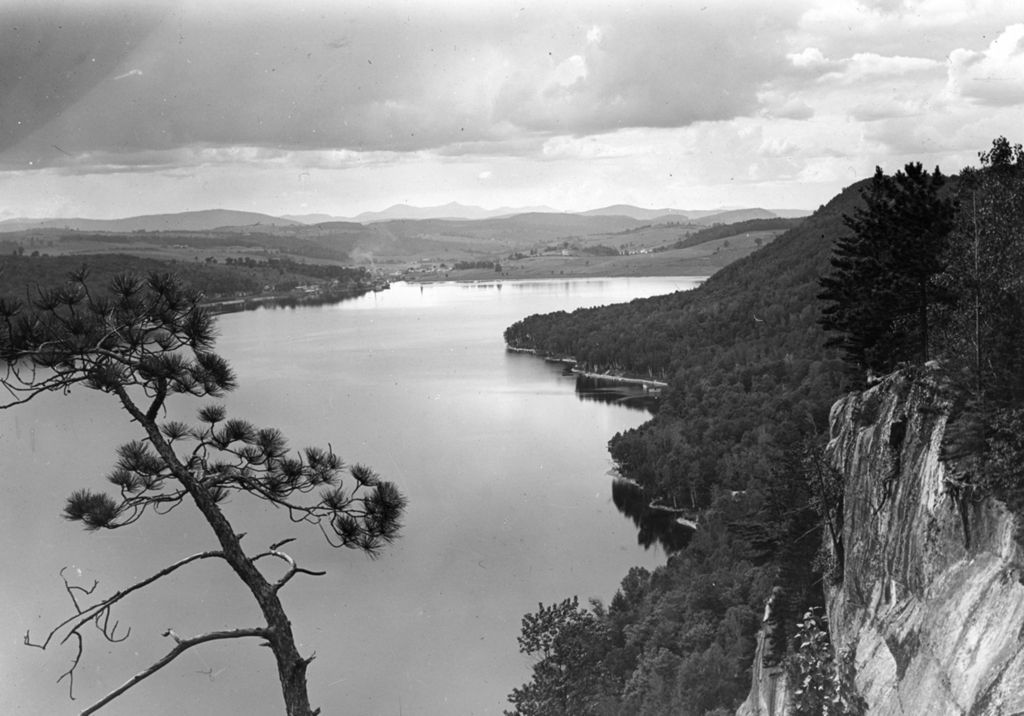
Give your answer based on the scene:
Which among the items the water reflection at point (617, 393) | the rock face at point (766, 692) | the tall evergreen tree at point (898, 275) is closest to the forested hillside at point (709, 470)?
the rock face at point (766, 692)

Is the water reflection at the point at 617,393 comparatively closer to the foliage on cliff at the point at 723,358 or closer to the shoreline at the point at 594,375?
the shoreline at the point at 594,375

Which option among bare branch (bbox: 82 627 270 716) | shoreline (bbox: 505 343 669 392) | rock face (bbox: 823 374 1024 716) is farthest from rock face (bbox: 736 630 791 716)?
shoreline (bbox: 505 343 669 392)

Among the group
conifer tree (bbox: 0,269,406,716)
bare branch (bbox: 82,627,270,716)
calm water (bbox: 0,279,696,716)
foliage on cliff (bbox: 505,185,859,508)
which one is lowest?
calm water (bbox: 0,279,696,716)

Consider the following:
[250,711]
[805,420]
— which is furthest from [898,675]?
[805,420]

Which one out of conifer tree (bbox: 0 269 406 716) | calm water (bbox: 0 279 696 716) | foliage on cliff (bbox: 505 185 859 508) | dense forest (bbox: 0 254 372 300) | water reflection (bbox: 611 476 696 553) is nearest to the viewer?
conifer tree (bbox: 0 269 406 716)

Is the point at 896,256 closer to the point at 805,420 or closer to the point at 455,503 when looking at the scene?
the point at 805,420

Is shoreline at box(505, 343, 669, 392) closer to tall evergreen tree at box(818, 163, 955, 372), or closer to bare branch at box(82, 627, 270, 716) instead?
tall evergreen tree at box(818, 163, 955, 372)

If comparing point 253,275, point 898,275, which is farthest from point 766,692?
point 253,275
